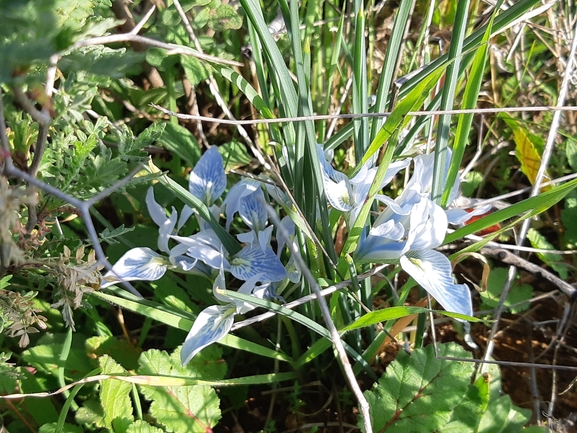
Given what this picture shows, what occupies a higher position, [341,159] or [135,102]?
[135,102]

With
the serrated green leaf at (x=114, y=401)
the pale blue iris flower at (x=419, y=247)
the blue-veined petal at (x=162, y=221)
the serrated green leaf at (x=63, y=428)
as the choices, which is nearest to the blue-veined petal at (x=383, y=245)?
the pale blue iris flower at (x=419, y=247)

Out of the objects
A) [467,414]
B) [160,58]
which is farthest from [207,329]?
[160,58]

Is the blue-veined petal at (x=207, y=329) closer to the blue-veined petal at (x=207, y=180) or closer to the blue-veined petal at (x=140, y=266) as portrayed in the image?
the blue-veined petal at (x=140, y=266)

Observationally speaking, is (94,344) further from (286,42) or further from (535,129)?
(535,129)

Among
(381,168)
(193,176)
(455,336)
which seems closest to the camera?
(381,168)

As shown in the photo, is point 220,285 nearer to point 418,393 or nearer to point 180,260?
point 180,260

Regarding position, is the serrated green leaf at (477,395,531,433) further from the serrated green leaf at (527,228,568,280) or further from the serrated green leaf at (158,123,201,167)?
the serrated green leaf at (158,123,201,167)

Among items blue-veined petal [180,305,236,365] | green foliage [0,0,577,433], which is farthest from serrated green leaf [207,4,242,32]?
blue-veined petal [180,305,236,365]

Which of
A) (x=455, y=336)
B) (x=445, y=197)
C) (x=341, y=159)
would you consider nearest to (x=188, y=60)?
(x=341, y=159)

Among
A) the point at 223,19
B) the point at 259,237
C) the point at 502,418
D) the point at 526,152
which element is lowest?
the point at 502,418
